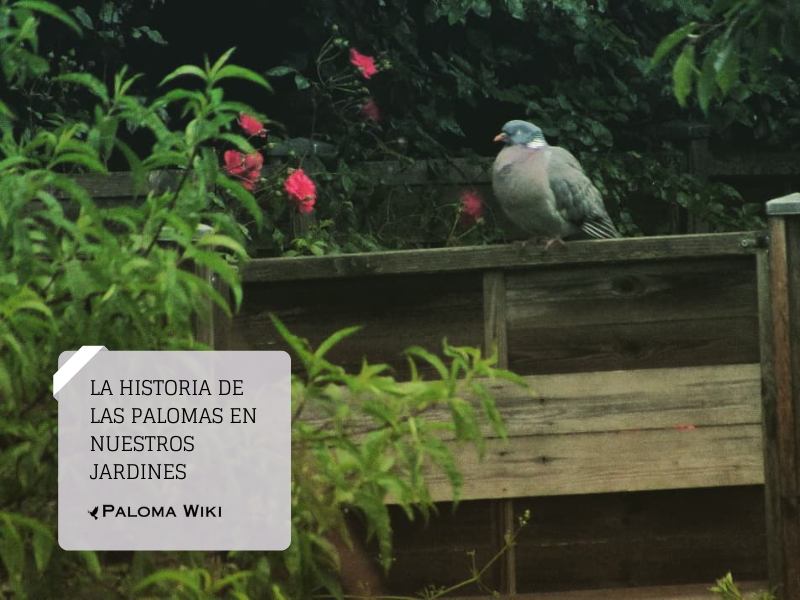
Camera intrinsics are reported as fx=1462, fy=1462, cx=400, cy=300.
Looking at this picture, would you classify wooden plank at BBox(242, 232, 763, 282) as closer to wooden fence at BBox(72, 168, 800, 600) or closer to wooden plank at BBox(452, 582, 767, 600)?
wooden fence at BBox(72, 168, 800, 600)

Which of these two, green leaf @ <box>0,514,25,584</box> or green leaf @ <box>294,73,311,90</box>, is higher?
green leaf @ <box>294,73,311,90</box>

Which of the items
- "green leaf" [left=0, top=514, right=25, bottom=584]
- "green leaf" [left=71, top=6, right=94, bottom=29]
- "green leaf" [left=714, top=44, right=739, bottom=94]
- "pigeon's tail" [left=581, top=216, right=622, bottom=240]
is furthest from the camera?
"green leaf" [left=71, top=6, right=94, bottom=29]

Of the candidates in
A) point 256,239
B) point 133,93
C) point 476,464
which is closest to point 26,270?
point 476,464

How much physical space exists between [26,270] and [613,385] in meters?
1.87

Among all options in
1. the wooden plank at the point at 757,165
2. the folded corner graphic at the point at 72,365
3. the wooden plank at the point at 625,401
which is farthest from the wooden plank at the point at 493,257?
the wooden plank at the point at 757,165

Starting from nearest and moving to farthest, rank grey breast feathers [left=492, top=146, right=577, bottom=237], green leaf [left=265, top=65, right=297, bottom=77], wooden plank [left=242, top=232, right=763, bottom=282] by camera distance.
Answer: wooden plank [left=242, top=232, right=763, bottom=282] < grey breast feathers [left=492, top=146, right=577, bottom=237] < green leaf [left=265, top=65, right=297, bottom=77]

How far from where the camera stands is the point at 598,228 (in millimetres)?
4832

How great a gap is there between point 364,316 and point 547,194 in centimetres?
117

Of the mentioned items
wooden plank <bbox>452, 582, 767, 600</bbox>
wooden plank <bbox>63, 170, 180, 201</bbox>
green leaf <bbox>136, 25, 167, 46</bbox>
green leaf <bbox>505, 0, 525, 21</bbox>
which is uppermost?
green leaf <bbox>505, 0, 525, 21</bbox>

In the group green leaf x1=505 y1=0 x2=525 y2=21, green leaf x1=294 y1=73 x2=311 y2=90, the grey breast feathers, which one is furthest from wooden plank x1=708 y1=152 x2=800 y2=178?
the grey breast feathers

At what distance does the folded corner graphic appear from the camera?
2.14 meters

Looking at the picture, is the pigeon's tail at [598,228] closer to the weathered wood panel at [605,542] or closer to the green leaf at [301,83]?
the weathered wood panel at [605,542]

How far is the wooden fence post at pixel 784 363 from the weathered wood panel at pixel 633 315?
58 millimetres

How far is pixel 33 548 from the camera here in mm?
2229
